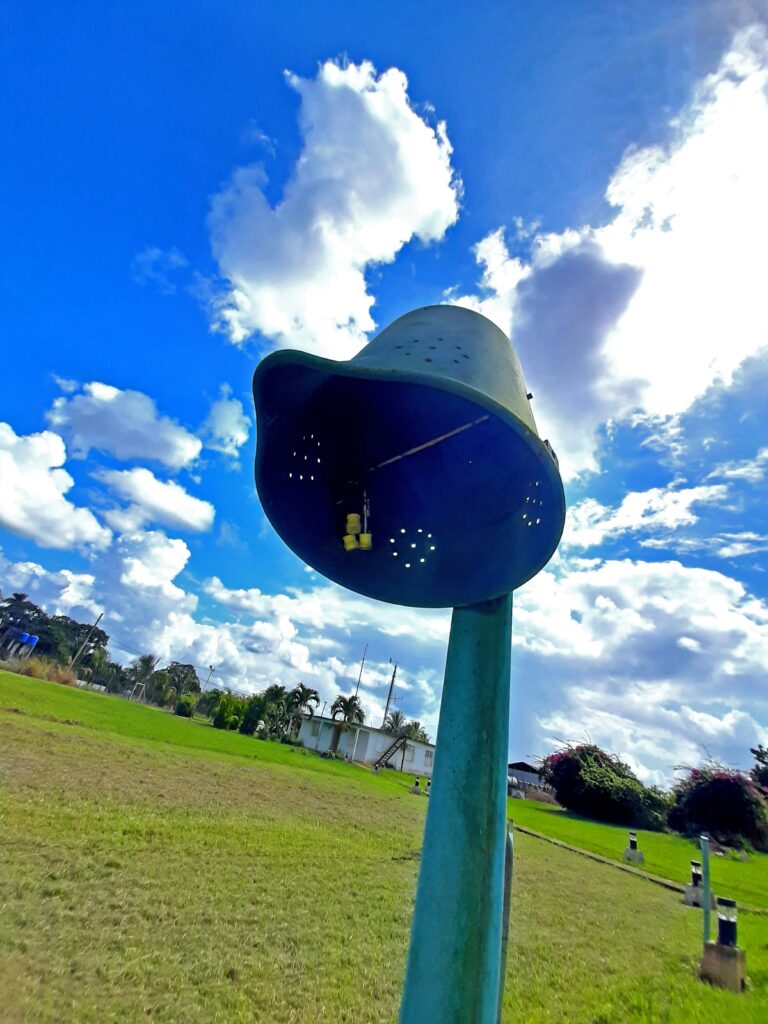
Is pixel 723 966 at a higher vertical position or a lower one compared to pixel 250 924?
higher

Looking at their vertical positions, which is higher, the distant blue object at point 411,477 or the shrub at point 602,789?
the shrub at point 602,789

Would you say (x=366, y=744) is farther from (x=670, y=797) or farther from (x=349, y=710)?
(x=670, y=797)

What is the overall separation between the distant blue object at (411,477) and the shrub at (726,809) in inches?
979

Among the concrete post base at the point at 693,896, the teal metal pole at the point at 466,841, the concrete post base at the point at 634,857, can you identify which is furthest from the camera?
the concrete post base at the point at 634,857

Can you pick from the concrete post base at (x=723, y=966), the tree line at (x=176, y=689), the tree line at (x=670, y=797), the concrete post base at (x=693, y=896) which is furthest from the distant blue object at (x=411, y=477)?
the tree line at (x=176, y=689)

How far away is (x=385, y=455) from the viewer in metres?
2.17

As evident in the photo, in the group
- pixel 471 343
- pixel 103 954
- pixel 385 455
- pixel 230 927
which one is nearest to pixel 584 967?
pixel 230 927

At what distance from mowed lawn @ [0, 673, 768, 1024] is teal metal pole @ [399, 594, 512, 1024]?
6.88 feet

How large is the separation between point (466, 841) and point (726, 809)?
25177mm

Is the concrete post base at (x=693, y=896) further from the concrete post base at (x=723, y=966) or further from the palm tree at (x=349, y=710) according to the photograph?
the palm tree at (x=349, y=710)

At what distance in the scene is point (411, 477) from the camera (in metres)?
2.20

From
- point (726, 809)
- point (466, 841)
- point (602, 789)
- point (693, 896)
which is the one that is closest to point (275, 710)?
point (602, 789)

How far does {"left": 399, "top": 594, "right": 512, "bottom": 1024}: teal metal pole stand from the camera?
5.75 ft

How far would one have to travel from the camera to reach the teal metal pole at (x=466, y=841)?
175 centimetres
